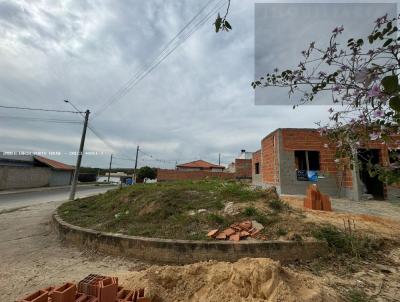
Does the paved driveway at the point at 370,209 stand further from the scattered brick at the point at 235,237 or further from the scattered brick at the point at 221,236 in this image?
the scattered brick at the point at 221,236

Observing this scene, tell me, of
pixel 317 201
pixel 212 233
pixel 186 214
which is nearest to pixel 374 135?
pixel 212 233

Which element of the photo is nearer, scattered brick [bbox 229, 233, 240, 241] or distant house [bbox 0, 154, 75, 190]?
scattered brick [bbox 229, 233, 240, 241]

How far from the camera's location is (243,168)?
35750mm

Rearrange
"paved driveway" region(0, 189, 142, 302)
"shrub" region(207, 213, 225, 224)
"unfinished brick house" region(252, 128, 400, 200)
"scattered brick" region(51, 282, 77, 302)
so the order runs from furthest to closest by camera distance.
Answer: "unfinished brick house" region(252, 128, 400, 200) → "shrub" region(207, 213, 225, 224) → "paved driveway" region(0, 189, 142, 302) → "scattered brick" region(51, 282, 77, 302)

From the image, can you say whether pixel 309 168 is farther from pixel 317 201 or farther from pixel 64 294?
pixel 64 294

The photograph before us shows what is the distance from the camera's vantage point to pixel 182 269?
356cm

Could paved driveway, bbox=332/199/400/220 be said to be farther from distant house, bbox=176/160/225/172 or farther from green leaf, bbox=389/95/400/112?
distant house, bbox=176/160/225/172

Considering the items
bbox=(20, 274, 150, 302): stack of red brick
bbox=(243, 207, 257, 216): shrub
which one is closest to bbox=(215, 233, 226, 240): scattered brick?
bbox=(243, 207, 257, 216): shrub

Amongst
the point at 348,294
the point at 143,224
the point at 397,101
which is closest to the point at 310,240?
the point at 348,294

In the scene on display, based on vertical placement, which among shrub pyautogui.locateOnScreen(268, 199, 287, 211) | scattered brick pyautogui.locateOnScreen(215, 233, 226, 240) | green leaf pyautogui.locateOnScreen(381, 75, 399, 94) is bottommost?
scattered brick pyautogui.locateOnScreen(215, 233, 226, 240)

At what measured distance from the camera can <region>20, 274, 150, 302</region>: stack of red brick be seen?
2.66 metres

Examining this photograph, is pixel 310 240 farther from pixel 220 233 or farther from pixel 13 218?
pixel 13 218

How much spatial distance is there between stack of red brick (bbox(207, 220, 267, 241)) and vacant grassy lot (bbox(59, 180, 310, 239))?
8.3 inches

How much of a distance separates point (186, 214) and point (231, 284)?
3578 mm
